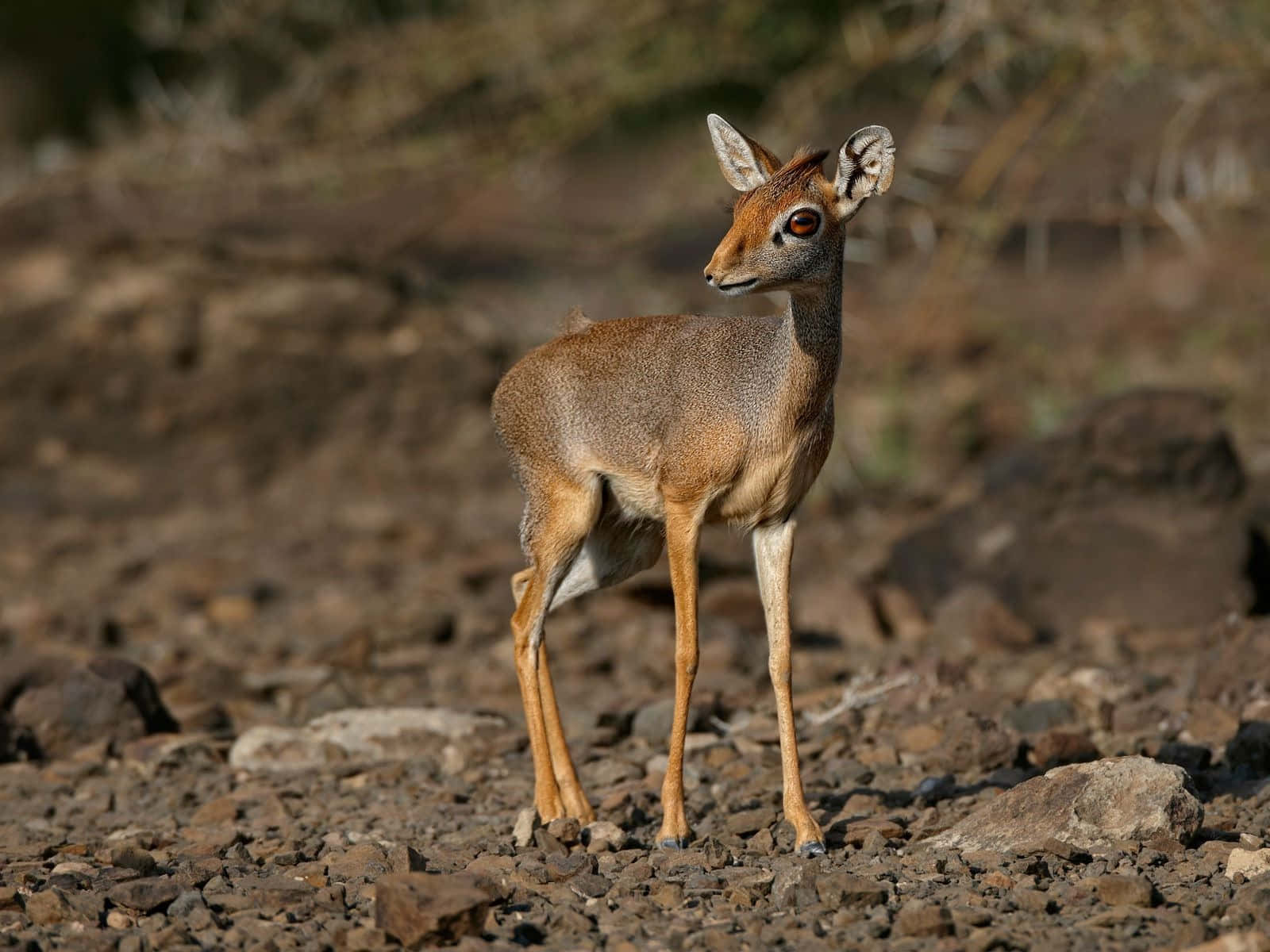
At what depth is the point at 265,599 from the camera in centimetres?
1052

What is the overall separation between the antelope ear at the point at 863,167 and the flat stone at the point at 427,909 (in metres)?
2.66

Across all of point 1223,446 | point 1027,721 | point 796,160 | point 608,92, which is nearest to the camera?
point 796,160

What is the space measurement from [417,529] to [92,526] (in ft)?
7.90

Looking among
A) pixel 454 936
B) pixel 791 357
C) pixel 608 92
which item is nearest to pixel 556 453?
pixel 791 357

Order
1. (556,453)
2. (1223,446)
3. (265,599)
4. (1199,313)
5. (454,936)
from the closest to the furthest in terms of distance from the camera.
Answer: (454,936) → (556,453) → (1223,446) → (265,599) → (1199,313)

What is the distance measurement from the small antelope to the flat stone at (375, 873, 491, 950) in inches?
50.3

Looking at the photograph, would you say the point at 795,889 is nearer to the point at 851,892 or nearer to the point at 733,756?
the point at 851,892

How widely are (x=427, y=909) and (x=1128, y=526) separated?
590cm

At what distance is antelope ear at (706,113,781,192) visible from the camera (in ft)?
19.6

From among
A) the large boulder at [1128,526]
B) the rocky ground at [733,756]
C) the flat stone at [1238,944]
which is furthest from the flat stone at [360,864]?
the large boulder at [1128,526]

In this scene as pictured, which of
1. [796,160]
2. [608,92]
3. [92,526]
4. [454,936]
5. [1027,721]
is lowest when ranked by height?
[1027,721]

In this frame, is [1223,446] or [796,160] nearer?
[796,160]

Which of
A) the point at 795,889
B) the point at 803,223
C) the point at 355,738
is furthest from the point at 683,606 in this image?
the point at 355,738

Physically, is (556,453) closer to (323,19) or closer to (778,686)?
(778,686)
